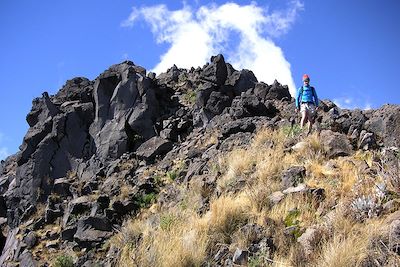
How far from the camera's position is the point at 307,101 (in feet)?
41.3

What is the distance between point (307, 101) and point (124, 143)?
27.4ft

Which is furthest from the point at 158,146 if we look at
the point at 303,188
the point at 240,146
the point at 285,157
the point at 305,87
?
the point at 303,188

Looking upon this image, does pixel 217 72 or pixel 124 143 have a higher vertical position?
pixel 217 72

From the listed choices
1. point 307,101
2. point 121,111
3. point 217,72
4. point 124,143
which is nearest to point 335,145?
point 307,101

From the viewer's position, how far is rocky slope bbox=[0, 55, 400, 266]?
1151 centimetres

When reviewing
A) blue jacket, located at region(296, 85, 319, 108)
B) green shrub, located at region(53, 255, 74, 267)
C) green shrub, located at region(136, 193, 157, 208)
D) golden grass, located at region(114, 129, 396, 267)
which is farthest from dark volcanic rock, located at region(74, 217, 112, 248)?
blue jacket, located at region(296, 85, 319, 108)

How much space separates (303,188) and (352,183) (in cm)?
85

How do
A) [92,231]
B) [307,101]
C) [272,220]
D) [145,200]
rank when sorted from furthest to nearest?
[145,200]
[307,101]
[92,231]
[272,220]

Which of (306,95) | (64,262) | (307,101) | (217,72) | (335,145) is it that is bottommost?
(64,262)

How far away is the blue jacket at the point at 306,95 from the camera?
12.7 m

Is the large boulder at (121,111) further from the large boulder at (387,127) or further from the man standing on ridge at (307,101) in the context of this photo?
the large boulder at (387,127)

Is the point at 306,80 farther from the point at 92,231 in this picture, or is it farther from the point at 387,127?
the point at 92,231

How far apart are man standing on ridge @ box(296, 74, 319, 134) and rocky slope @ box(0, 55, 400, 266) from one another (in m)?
0.47

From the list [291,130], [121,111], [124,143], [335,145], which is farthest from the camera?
[121,111]
